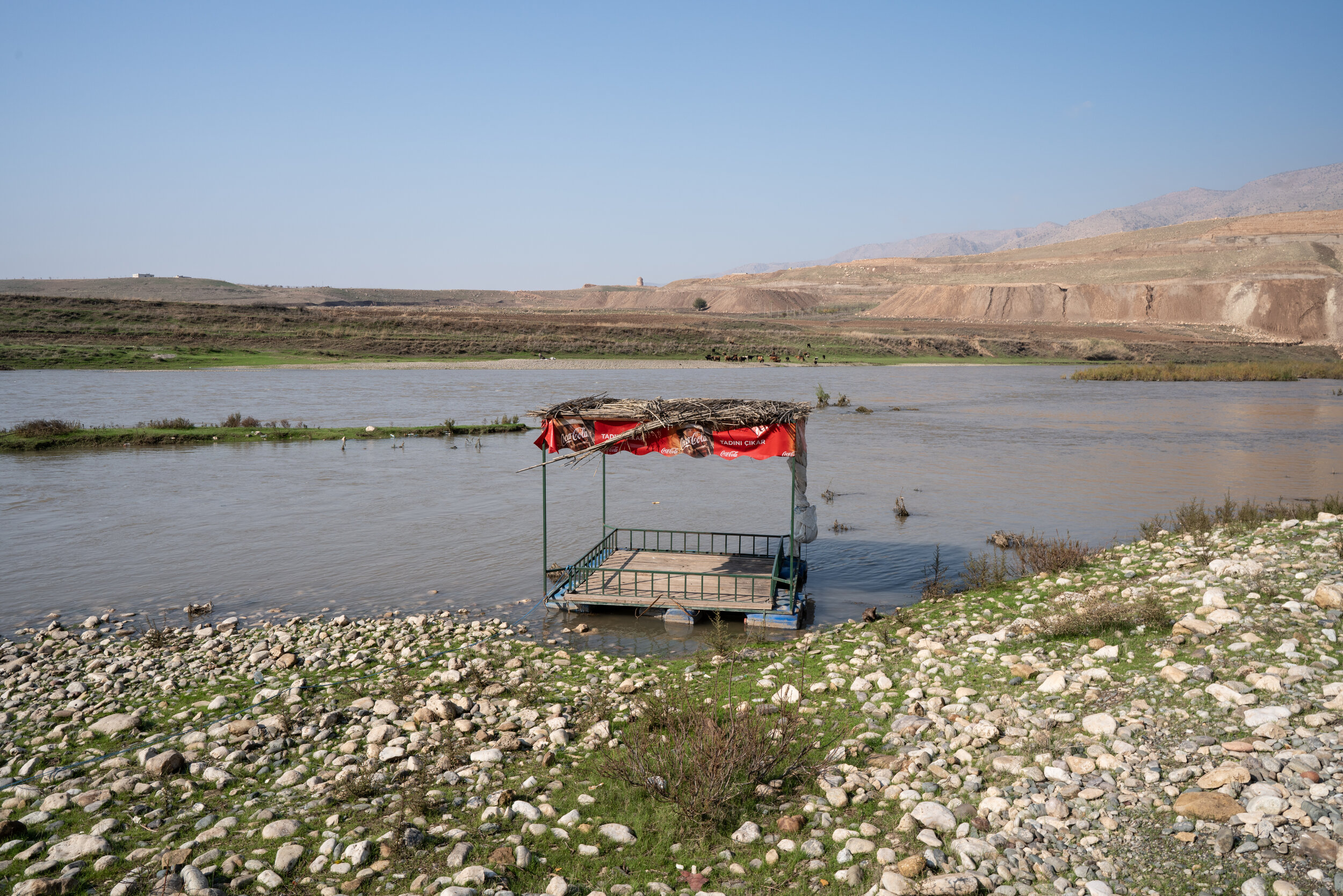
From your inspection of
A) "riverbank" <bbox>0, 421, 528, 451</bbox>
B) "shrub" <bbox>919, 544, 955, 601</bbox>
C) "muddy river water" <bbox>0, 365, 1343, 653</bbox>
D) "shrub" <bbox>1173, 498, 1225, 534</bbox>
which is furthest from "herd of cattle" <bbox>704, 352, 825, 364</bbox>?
"shrub" <bbox>919, 544, 955, 601</bbox>

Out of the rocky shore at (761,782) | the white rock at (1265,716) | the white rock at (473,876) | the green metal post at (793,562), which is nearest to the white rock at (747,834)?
the rocky shore at (761,782)

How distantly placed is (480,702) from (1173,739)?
547cm

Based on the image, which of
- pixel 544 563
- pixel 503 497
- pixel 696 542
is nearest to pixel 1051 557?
pixel 696 542

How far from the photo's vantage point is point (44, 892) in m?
5.02

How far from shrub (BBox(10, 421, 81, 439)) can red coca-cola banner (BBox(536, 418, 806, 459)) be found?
875 inches

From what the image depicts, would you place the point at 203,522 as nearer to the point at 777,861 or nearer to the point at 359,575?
the point at 359,575

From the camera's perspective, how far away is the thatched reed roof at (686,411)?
1098cm

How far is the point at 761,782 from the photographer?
19.7 feet

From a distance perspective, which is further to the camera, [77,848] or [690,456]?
[690,456]

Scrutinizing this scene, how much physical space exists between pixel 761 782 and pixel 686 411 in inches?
234

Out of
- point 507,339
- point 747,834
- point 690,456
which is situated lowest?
point 747,834

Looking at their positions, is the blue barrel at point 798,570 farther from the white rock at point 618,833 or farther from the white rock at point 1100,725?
the white rock at point 618,833

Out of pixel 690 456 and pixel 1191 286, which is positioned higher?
pixel 1191 286

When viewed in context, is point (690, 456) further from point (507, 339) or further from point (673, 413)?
point (507, 339)
